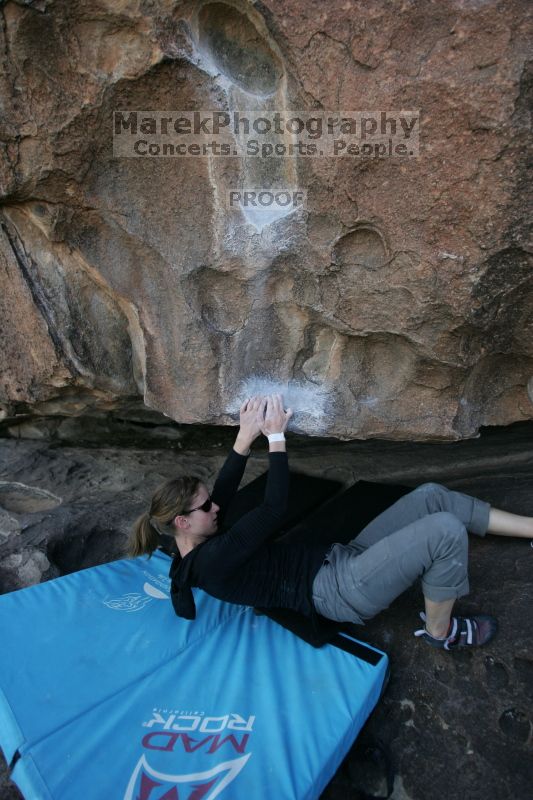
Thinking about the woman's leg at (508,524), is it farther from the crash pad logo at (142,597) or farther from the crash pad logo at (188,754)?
the crash pad logo at (142,597)

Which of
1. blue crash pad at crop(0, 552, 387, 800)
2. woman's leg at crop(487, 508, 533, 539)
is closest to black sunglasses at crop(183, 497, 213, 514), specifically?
blue crash pad at crop(0, 552, 387, 800)

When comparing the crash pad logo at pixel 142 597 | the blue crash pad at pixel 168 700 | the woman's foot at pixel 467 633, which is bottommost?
the crash pad logo at pixel 142 597

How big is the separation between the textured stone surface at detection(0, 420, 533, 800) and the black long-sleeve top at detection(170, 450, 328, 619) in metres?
0.32

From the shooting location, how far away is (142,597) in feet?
7.36

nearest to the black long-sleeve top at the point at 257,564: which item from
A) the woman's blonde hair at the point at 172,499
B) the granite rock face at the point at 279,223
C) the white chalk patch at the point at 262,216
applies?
the woman's blonde hair at the point at 172,499

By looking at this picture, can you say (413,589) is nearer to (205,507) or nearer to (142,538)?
(205,507)

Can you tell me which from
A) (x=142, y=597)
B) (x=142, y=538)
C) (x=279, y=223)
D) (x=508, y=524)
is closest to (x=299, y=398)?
(x=279, y=223)

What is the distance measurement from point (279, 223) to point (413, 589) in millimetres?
1402

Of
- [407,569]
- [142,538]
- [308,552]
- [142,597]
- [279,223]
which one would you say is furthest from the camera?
[142,597]

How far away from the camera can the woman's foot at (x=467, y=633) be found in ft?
5.85

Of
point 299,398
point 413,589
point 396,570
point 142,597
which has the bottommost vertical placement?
point 142,597

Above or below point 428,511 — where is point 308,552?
below

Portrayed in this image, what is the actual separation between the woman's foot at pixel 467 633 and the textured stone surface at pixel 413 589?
36mm

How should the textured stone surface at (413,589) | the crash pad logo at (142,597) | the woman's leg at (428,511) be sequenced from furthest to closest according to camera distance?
the crash pad logo at (142,597) < the woman's leg at (428,511) < the textured stone surface at (413,589)
